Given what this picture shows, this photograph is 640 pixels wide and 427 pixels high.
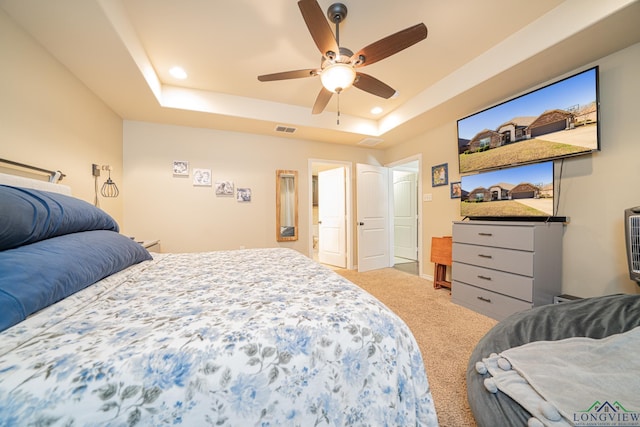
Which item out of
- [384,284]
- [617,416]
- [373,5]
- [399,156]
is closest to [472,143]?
[399,156]

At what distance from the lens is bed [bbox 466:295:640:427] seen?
871mm

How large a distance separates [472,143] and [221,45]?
306 cm

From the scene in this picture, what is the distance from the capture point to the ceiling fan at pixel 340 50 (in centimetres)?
142

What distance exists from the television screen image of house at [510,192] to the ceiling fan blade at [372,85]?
1611 millimetres

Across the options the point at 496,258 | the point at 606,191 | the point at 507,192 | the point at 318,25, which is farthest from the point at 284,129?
the point at 606,191

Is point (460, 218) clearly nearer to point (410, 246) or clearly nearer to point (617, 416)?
point (410, 246)

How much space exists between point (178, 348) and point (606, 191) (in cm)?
323

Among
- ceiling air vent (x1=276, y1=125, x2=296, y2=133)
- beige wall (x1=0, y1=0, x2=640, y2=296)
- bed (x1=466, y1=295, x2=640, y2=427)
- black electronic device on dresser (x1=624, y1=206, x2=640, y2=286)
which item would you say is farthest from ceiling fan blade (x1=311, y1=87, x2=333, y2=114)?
black electronic device on dresser (x1=624, y1=206, x2=640, y2=286)

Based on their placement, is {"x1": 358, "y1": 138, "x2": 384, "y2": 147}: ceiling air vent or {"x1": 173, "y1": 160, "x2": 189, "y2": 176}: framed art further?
{"x1": 358, "y1": 138, "x2": 384, "y2": 147}: ceiling air vent

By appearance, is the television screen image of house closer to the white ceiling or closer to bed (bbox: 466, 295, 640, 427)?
the white ceiling

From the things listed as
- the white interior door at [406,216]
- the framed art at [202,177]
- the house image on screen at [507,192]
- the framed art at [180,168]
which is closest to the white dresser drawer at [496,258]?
the house image on screen at [507,192]

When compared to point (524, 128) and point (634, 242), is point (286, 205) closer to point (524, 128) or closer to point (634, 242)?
point (524, 128)

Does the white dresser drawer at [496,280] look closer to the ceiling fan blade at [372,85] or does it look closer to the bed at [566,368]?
the bed at [566,368]

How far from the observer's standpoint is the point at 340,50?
1727 millimetres
